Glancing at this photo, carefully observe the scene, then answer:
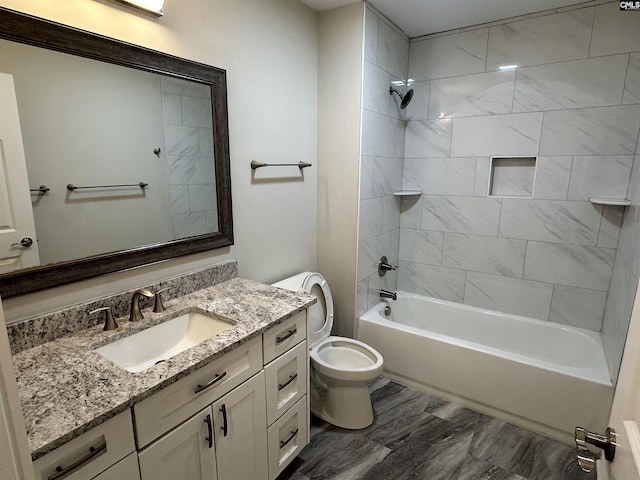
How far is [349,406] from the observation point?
6.88 ft

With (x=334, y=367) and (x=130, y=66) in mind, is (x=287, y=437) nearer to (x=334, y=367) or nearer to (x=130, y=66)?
(x=334, y=367)

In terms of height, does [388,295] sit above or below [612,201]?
below

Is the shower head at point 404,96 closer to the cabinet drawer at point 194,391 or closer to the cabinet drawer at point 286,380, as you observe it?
the cabinet drawer at point 286,380

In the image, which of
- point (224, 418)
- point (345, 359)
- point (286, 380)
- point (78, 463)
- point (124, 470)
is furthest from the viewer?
point (345, 359)

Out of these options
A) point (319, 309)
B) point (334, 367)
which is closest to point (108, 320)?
point (334, 367)

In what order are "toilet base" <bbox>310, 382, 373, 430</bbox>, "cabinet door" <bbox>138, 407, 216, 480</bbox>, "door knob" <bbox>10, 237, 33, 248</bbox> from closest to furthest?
1. "cabinet door" <bbox>138, 407, 216, 480</bbox>
2. "door knob" <bbox>10, 237, 33, 248</bbox>
3. "toilet base" <bbox>310, 382, 373, 430</bbox>

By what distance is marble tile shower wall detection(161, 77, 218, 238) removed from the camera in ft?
5.32

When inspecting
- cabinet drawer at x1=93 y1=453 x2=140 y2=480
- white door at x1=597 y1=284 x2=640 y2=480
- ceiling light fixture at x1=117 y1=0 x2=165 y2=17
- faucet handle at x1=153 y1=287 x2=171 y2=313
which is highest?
ceiling light fixture at x1=117 y1=0 x2=165 y2=17

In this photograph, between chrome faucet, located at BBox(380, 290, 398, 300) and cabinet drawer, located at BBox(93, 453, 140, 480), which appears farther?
chrome faucet, located at BBox(380, 290, 398, 300)

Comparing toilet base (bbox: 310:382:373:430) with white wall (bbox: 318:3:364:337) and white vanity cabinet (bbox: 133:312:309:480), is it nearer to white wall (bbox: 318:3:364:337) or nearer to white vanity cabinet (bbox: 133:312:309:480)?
white vanity cabinet (bbox: 133:312:309:480)

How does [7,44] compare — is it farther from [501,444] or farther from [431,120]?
[501,444]

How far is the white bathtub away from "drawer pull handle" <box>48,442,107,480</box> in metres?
1.86

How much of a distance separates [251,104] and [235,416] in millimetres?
1543

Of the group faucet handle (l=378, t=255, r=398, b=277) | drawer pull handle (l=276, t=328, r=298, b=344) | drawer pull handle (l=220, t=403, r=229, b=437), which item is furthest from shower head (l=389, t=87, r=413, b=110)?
drawer pull handle (l=220, t=403, r=229, b=437)
